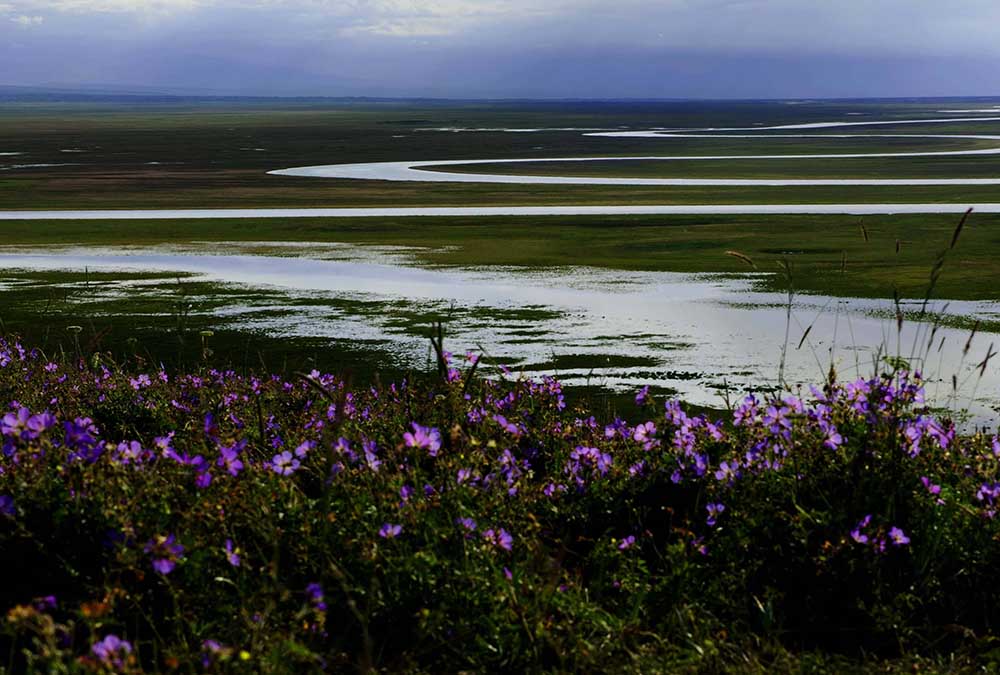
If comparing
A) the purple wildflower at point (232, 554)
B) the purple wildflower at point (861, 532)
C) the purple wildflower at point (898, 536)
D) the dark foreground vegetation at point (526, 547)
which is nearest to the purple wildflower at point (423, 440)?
the dark foreground vegetation at point (526, 547)

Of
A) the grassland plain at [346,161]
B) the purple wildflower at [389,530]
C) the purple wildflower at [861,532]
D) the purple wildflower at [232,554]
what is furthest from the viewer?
the grassland plain at [346,161]

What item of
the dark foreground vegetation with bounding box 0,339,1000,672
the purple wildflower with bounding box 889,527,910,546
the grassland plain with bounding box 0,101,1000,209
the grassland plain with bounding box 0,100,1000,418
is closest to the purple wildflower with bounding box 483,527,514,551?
the dark foreground vegetation with bounding box 0,339,1000,672

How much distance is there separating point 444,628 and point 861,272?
20504 millimetres

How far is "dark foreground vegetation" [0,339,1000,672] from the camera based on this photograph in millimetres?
4777

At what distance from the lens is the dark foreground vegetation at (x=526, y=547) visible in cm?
478

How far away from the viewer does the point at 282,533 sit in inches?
202

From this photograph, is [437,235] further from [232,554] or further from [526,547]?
[232,554]

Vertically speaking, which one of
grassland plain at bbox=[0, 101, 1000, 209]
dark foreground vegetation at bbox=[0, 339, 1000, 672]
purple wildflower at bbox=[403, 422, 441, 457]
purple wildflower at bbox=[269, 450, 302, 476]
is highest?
purple wildflower at bbox=[403, 422, 441, 457]

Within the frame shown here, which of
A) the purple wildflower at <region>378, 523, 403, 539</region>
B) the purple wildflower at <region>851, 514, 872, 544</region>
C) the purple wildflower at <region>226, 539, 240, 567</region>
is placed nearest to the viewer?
the purple wildflower at <region>226, 539, 240, 567</region>

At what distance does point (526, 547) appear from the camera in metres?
5.34

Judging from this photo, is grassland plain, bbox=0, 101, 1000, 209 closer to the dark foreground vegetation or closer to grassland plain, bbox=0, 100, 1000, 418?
grassland plain, bbox=0, 100, 1000, 418

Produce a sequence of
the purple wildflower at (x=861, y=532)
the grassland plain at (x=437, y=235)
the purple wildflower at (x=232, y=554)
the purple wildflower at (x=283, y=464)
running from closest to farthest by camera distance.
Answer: the purple wildflower at (x=232, y=554), the purple wildflower at (x=861, y=532), the purple wildflower at (x=283, y=464), the grassland plain at (x=437, y=235)

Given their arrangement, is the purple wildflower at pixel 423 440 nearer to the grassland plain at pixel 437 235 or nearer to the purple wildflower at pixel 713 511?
the purple wildflower at pixel 713 511

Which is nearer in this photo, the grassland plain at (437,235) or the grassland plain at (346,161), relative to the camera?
the grassland plain at (437,235)
